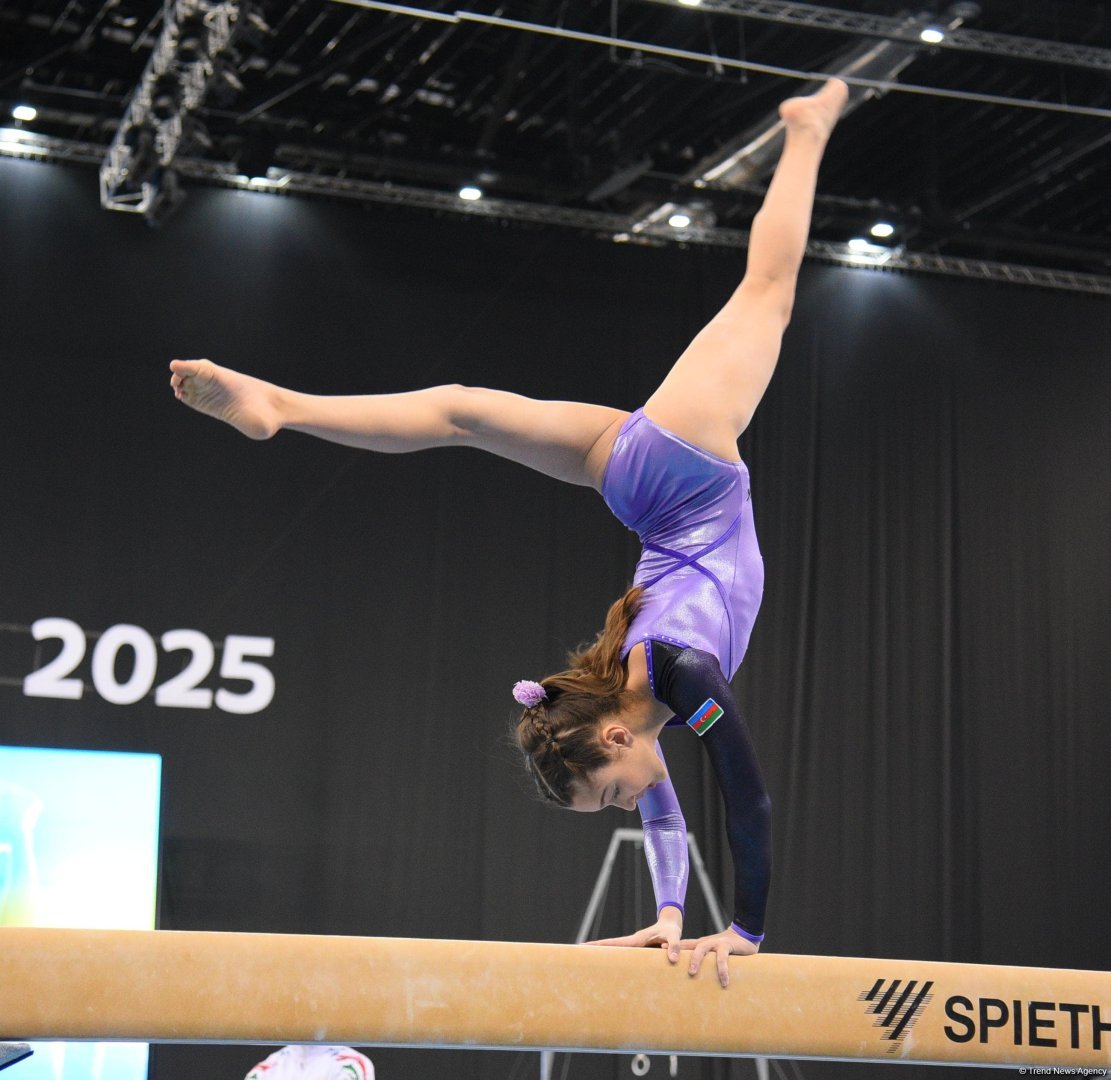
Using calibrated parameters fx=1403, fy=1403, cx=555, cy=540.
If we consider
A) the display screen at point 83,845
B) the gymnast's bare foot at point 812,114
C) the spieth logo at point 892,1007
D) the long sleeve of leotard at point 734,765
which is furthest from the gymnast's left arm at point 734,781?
the display screen at point 83,845

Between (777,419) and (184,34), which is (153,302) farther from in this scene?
(777,419)

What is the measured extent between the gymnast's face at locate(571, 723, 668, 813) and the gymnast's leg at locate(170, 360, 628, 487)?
673mm

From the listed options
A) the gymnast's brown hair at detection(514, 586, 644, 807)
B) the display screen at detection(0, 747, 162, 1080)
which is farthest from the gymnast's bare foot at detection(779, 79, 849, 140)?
the display screen at detection(0, 747, 162, 1080)

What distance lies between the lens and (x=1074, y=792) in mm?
8250

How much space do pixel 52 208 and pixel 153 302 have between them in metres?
0.72

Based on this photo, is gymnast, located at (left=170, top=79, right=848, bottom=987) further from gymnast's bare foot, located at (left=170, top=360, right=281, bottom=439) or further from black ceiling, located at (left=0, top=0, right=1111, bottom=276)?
black ceiling, located at (left=0, top=0, right=1111, bottom=276)

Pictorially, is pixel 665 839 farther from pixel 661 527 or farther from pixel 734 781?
pixel 661 527

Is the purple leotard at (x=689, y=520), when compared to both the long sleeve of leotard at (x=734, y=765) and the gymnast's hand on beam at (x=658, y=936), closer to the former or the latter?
the long sleeve of leotard at (x=734, y=765)

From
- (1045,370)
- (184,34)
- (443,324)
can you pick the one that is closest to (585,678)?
(184,34)

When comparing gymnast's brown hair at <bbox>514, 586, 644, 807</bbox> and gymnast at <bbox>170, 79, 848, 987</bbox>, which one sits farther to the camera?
gymnast's brown hair at <bbox>514, 586, 644, 807</bbox>

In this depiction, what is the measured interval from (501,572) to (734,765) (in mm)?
4926

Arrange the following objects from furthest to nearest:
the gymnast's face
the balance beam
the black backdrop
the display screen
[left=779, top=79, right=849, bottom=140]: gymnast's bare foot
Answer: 1. the black backdrop
2. the display screen
3. [left=779, top=79, right=849, bottom=140]: gymnast's bare foot
4. the gymnast's face
5. the balance beam

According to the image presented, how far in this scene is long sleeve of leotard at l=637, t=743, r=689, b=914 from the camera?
332cm

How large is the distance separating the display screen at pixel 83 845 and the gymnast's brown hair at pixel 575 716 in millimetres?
3619
